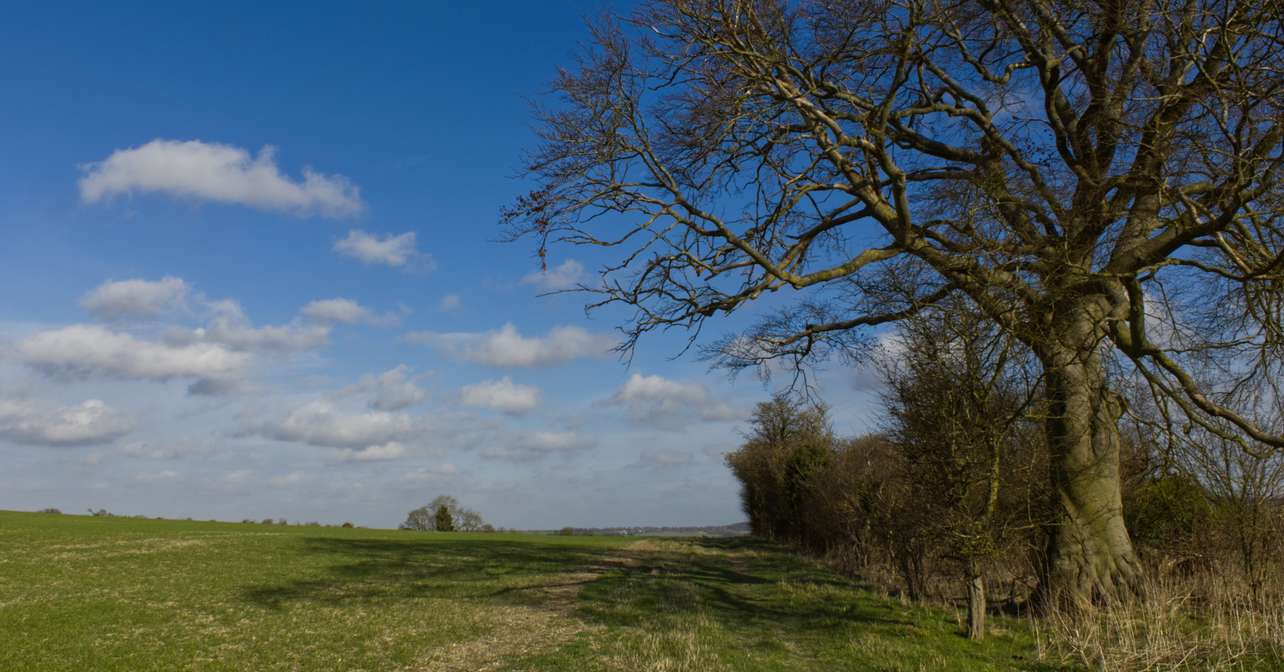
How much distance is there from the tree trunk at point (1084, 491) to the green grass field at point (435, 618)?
136 cm

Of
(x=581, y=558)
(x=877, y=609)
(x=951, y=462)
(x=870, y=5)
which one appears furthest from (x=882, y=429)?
(x=581, y=558)

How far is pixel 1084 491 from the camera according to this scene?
1173cm

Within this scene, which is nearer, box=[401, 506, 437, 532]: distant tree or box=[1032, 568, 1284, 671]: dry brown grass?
box=[1032, 568, 1284, 671]: dry brown grass

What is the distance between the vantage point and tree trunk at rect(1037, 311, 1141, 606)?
11.3 metres

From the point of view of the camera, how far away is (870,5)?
1072cm

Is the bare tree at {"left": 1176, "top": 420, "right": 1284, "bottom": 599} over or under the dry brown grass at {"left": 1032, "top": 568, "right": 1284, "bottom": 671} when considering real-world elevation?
over

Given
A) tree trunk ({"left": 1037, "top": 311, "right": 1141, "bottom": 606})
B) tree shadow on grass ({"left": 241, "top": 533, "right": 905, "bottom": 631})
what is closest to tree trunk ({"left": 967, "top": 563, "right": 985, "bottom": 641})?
tree trunk ({"left": 1037, "top": 311, "right": 1141, "bottom": 606})

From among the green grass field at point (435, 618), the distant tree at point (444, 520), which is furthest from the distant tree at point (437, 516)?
the green grass field at point (435, 618)

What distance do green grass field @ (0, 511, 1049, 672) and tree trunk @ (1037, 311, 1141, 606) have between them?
1.36 m

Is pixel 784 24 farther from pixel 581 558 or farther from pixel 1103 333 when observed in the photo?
pixel 581 558

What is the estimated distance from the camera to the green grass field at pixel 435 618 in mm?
9961

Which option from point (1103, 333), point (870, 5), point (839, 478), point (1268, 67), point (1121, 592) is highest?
point (870, 5)

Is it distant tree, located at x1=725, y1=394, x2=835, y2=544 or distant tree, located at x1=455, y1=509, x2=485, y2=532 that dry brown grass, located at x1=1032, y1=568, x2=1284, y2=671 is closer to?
distant tree, located at x1=725, y1=394, x2=835, y2=544

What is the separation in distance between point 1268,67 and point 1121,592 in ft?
25.0
